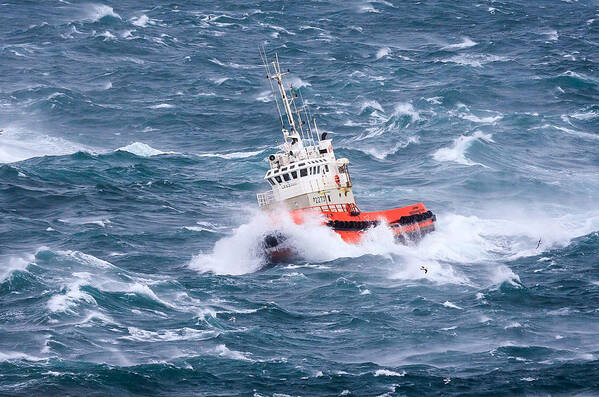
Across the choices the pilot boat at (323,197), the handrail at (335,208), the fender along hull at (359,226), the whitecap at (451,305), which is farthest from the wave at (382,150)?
the whitecap at (451,305)

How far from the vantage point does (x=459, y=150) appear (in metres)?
101

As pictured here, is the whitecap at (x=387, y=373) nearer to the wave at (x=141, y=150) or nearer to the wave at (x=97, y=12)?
the wave at (x=141, y=150)

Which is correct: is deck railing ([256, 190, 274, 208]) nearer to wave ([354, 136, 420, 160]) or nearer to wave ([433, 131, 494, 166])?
wave ([354, 136, 420, 160])

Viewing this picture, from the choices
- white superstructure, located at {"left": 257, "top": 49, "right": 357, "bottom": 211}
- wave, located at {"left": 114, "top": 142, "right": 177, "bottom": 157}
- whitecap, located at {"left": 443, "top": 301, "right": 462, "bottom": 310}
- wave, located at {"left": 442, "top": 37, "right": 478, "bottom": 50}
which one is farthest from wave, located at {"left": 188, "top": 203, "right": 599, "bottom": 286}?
wave, located at {"left": 442, "top": 37, "right": 478, "bottom": 50}

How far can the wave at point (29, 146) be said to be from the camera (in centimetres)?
9606

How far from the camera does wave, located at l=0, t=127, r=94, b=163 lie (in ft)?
315

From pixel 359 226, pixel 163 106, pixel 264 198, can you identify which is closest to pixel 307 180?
pixel 264 198

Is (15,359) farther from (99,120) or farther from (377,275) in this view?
(99,120)

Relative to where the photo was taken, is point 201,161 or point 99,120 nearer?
point 201,161

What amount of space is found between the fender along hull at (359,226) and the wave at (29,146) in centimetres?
3120

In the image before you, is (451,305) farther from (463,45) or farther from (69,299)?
(463,45)

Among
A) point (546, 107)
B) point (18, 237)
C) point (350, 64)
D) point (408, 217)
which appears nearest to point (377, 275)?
point (408, 217)

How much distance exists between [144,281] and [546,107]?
62.0 meters

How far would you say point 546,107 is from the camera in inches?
4515
